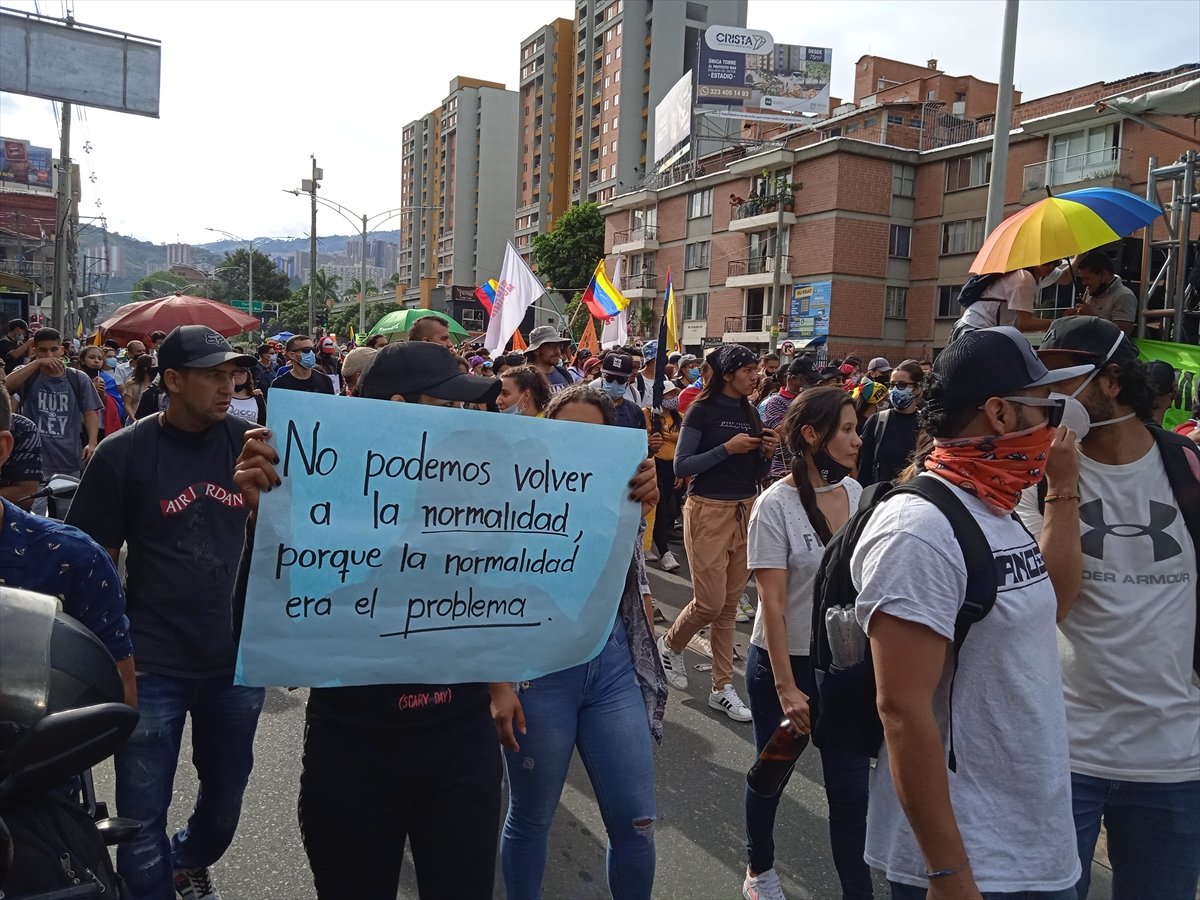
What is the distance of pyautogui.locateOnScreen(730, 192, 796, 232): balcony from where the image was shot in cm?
3997

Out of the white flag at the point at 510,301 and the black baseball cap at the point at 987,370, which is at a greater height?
the white flag at the point at 510,301

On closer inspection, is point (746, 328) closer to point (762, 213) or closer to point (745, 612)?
point (762, 213)

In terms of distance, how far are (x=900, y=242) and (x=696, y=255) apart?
11631mm

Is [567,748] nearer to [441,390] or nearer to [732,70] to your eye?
[441,390]

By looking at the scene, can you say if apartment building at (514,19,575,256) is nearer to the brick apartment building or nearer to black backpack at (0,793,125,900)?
the brick apartment building

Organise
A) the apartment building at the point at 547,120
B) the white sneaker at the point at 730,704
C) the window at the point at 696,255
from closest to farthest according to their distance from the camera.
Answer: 1. the white sneaker at the point at 730,704
2. the window at the point at 696,255
3. the apartment building at the point at 547,120

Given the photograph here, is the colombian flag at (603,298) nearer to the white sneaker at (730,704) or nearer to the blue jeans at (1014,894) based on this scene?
the white sneaker at (730,704)

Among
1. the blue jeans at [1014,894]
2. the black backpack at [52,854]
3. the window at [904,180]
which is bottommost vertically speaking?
the blue jeans at [1014,894]

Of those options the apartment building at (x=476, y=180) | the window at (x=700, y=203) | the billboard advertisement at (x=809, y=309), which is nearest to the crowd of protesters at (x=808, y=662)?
the billboard advertisement at (x=809, y=309)

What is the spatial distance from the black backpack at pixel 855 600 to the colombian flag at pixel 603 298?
12.1 meters

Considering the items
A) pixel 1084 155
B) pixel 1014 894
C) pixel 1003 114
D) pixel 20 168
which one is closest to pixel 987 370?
pixel 1014 894

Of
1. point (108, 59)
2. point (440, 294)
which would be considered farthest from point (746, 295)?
point (440, 294)

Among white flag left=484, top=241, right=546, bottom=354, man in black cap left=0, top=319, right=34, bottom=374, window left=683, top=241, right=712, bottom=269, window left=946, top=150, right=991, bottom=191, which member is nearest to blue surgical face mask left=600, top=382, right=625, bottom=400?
white flag left=484, top=241, right=546, bottom=354

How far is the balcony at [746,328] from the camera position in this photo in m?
41.6
